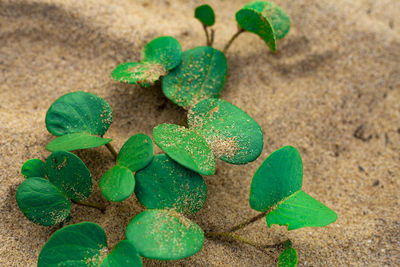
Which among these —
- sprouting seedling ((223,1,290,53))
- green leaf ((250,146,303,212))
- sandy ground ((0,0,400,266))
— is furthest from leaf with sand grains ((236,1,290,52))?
green leaf ((250,146,303,212))

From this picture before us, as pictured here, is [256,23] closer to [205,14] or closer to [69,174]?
[205,14]

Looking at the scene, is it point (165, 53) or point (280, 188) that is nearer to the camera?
point (280, 188)

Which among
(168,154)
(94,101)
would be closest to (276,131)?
(168,154)

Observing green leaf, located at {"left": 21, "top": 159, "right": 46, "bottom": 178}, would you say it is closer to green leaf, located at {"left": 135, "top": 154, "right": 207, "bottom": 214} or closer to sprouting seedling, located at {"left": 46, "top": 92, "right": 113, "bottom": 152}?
sprouting seedling, located at {"left": 46, "top": 92, "right": 113, "bottom": 152}

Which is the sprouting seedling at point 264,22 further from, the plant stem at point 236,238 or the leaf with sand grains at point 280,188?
the plant stem at point 236,238

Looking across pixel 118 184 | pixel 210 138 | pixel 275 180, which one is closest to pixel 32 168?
pixel 118 184

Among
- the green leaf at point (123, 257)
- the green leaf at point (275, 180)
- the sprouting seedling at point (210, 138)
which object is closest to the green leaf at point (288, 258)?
the green leaf at point (275, 180)
